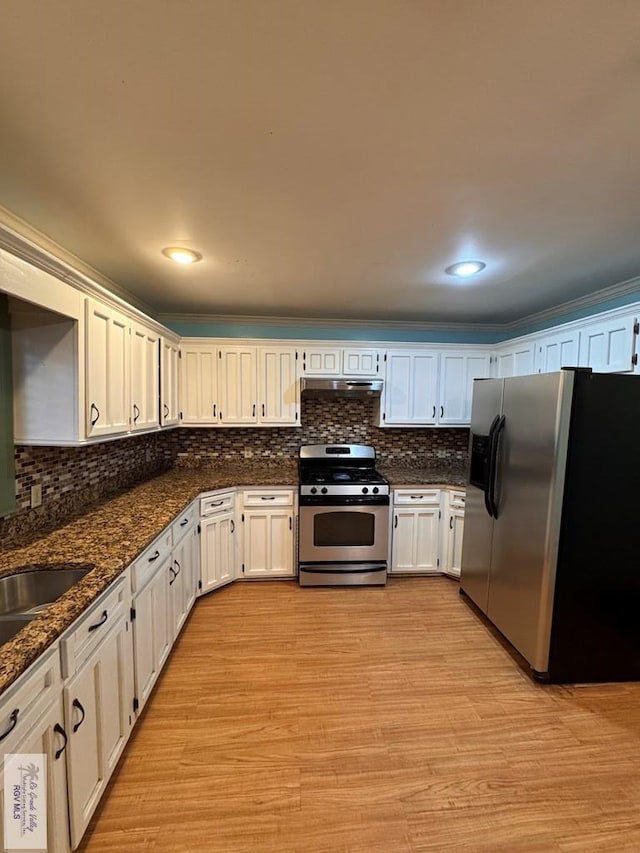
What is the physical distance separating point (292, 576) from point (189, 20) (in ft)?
11.3

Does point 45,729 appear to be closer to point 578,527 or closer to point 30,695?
point 30,695

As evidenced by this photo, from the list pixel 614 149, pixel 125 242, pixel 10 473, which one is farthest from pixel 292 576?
pixel 614 149

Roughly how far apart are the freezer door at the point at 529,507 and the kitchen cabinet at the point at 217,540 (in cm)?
213

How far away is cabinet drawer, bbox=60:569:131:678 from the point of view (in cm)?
118

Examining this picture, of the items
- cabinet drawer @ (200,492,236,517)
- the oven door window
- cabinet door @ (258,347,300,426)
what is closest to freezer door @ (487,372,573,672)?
the oven door window

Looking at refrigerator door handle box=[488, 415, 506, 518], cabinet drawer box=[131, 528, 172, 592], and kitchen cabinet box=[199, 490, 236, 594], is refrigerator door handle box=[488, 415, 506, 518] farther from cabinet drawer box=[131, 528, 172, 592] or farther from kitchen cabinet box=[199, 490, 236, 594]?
cabinet drawer box=[131, 528, 172, 592]

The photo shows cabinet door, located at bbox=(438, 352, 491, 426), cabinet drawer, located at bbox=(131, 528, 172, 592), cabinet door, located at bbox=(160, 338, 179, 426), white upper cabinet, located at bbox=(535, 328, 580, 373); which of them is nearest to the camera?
cabinet drawer, located at bbox=(131, 528, 172, 592)

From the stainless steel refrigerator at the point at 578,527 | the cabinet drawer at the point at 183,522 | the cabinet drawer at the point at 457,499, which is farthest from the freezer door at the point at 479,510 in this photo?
the cabinet drawer at the point at 183,522

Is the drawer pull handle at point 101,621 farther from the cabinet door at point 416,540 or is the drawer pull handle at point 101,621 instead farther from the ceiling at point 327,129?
the cabinet door at point 416,540

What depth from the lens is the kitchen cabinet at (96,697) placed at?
1214 millimetres

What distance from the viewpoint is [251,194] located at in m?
1.63

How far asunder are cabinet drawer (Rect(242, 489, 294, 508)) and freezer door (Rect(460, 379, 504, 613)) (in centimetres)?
154

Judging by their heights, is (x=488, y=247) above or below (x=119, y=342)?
above

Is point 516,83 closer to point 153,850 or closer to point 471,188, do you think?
point 471,188
